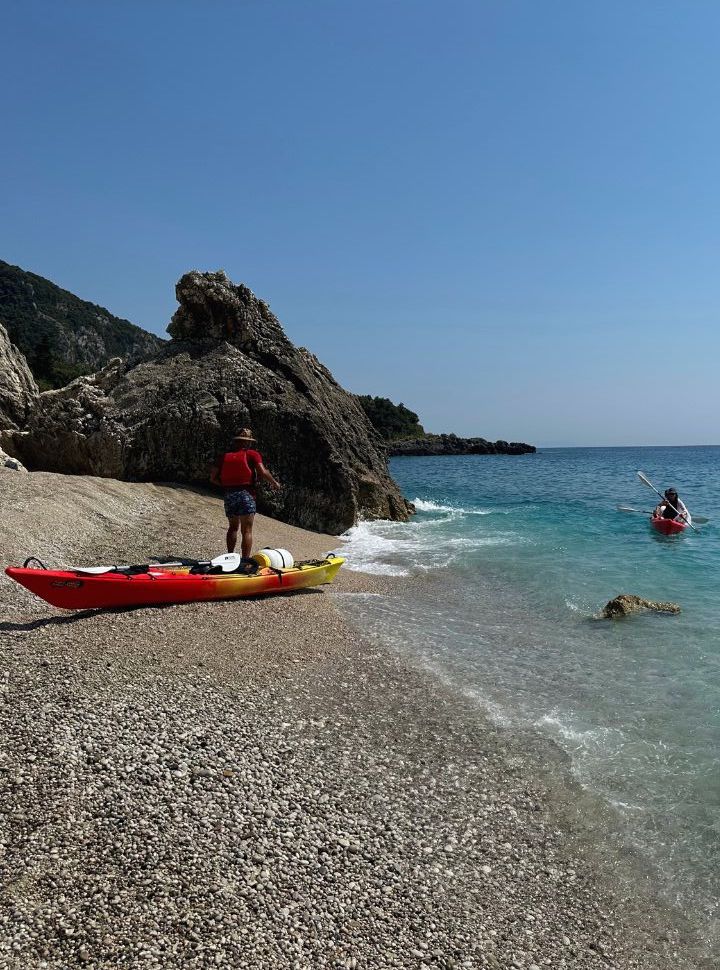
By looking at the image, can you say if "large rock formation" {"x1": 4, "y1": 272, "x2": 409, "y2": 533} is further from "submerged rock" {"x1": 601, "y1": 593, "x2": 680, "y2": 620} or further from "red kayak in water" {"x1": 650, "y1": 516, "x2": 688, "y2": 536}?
"red kayak in water" {"x1": 650, "y1": 516, "x2": 688, "y2": 536}

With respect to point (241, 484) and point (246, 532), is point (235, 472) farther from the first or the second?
point (246, 532)

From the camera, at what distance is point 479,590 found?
14242mm

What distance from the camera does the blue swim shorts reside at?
491 inches

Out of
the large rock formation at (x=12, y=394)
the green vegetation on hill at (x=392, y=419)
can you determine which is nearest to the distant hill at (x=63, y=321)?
the green vegetation on hill at (x=392, y=419)

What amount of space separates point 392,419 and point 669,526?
434 ft

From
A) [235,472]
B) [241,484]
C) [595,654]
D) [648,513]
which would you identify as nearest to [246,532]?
[241,484]

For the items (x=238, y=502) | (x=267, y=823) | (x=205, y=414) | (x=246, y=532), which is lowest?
(x=267, y=823)

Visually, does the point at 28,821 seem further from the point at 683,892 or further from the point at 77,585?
the point at 683,892

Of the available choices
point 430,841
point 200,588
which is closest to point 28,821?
point 430,841

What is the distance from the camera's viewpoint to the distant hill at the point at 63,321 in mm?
152375

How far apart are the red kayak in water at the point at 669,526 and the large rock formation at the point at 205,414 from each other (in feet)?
42.4

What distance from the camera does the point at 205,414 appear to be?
60.6ft

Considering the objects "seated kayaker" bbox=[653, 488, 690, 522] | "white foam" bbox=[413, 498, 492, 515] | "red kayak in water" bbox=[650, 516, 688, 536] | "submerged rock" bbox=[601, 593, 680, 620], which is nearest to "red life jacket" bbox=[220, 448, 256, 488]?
"submerged rock" bbox=[601, 593, 680, 620]

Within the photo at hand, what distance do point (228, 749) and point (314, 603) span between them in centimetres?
533
